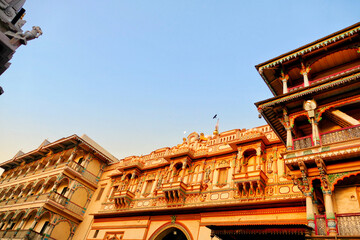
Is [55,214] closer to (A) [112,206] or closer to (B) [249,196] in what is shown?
(A) [112,206]

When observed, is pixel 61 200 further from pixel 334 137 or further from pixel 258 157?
pixel 334 137

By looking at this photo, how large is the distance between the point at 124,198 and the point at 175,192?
5.63 metres

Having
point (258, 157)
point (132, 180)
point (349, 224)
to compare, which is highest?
point (258, 157)

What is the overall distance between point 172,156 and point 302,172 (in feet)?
39.3

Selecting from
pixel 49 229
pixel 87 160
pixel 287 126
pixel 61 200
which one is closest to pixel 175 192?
pixel 287 126

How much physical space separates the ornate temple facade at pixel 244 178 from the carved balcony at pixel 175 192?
7 cm

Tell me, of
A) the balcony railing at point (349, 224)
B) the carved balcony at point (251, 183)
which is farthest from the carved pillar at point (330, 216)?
the carved balcony at point (251, 183)

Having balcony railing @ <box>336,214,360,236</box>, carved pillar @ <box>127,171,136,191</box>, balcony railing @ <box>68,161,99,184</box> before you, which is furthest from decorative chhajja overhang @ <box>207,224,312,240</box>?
balcony railing @ <box>68,161,99,184</box>

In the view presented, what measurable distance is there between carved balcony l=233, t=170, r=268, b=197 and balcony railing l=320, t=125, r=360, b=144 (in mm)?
4700

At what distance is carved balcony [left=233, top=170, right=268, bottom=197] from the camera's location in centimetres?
1433

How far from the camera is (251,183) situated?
47.5ft

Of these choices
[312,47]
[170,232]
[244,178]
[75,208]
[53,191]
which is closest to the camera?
[312,47]

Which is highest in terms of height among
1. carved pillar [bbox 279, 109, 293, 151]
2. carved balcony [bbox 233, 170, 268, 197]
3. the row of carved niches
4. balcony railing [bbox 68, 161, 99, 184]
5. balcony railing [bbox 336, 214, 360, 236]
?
the row of carved niches

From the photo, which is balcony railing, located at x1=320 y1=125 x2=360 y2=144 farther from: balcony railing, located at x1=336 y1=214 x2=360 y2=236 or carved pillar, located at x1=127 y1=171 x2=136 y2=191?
carved pillar, located at x1=127 y1=171 x2=136 y2=191
